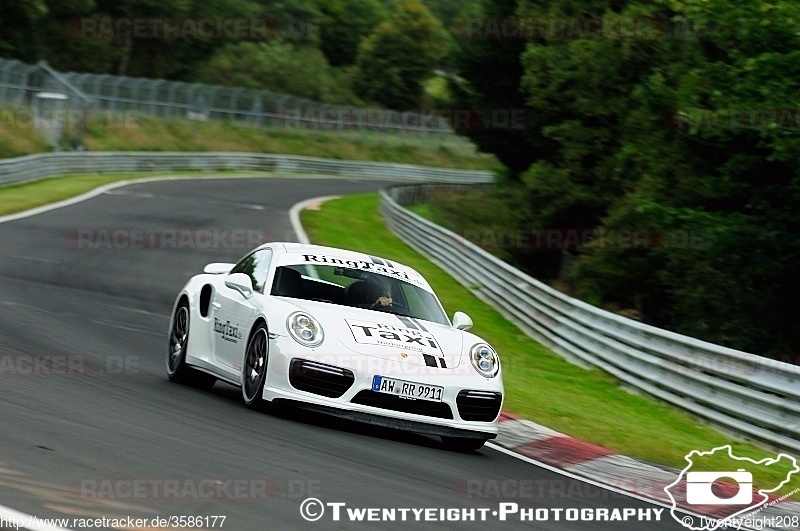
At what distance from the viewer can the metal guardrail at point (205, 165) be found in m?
36.4

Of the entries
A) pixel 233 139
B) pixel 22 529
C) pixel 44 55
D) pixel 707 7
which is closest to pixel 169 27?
pixel 44 55

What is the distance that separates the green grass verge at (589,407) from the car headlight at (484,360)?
148 cm

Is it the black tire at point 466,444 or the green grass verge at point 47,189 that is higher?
the black tire at point 466,444

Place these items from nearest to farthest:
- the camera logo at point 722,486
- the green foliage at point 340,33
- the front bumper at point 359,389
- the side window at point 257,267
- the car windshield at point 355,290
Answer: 1. the camera logo at point 722,486
2. the front bumper at point 359,389
3. the car windshield at point 355,290
4. the side window at point 257,267
5. the green foliage at point 340,33

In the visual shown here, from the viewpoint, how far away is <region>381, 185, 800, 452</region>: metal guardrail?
11.9m

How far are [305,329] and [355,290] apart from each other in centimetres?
114

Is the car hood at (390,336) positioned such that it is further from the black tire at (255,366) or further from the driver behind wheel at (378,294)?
the black tire at (255,366)

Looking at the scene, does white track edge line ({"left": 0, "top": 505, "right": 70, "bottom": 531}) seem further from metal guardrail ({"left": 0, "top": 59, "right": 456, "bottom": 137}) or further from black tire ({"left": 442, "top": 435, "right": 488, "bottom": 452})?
metal guardrail ({"left": 0, "top": 59, "right": 456, "bottom": 137})

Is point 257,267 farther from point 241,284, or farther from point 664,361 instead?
point 664,361

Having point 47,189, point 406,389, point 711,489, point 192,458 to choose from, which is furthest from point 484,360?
point 47,189

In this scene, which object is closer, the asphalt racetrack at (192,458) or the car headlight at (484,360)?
the asphalt racetrack at (192,458)

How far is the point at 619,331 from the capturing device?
16078mm

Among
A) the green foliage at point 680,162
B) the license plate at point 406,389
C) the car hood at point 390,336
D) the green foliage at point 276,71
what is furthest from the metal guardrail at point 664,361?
the green foliage at point 276,71

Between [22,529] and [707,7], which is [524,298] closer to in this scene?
[707,7]
